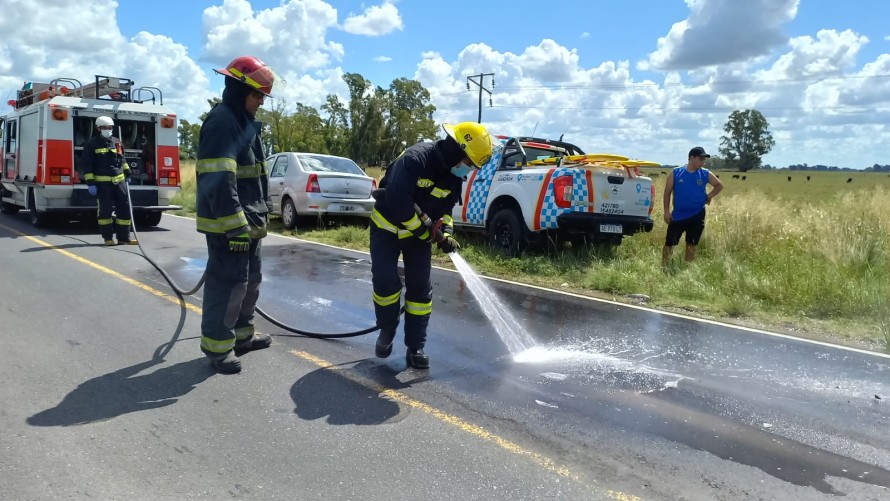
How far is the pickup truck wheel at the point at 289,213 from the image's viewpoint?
1302 centimetres

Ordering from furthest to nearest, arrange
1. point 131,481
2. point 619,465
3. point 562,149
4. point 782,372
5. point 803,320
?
point 562,149 < point 803,320 < point 782,372 < point 619,465 < point 131,481

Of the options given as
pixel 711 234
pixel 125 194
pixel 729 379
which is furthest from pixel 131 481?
pixel 711 234

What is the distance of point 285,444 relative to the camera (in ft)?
11.0

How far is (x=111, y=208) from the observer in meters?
10.2

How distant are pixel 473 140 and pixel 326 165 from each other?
950 centimetres

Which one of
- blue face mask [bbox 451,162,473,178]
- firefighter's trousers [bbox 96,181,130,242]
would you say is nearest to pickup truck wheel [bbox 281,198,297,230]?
Answer: firefighter's trousers [bbox 96,181,130,242]

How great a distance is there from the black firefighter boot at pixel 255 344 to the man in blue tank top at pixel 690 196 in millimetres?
5882

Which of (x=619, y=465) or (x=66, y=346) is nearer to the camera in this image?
(x=619, y=465)

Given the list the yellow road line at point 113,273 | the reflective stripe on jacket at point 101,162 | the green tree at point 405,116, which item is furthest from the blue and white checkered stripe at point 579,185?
the green tree at point 405,116

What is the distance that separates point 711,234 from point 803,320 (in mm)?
3734

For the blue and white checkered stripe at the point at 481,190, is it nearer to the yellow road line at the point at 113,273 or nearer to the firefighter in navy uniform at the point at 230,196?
the yellow road line at the point at 113,273

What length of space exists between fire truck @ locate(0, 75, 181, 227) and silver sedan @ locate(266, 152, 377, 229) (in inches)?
80.6

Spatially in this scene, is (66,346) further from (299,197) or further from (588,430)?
(299,197)

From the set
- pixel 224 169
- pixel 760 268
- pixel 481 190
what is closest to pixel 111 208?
pixel 481 190
